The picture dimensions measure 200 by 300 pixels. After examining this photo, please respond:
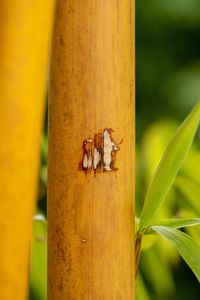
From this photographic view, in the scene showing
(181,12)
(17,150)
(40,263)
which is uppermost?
(181,12)

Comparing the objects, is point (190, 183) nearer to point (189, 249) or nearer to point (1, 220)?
point (189, 249)

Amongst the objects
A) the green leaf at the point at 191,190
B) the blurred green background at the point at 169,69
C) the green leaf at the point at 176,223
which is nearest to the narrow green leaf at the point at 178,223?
the green leaf at the point at 176,223

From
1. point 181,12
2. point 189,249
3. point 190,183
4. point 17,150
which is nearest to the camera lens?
point 17,150

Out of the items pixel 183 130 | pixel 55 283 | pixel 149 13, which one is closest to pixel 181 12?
pixel 149 13

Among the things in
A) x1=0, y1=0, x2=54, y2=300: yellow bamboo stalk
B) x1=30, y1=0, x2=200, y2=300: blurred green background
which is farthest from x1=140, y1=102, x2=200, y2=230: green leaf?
x1=30, y1=0, x2=200, y2=300: blurred green background

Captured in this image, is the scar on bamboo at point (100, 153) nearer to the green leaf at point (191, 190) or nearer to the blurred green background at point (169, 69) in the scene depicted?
the green leaf at point (191, 190)

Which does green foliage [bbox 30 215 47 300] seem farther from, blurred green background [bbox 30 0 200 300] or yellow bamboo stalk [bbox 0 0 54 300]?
blurred green background [bbox 30 0 200 300]

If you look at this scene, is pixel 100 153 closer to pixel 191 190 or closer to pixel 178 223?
pixel 178 223
